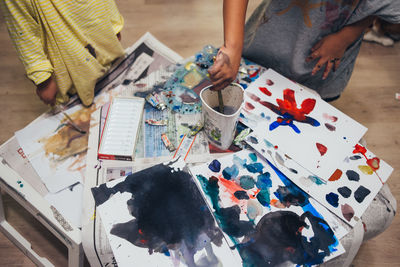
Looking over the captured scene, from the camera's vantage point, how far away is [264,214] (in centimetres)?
70

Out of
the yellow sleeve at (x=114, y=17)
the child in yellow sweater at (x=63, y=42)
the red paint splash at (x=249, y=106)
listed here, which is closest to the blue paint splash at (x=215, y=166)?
the red paint splash at (x=249, y=106)

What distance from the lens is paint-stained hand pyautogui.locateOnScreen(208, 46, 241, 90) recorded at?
707 mm

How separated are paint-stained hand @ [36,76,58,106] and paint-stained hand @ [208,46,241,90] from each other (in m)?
0.67

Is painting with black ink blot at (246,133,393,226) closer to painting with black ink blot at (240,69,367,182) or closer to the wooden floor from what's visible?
painting with black ink blot at (240,69,367,182)

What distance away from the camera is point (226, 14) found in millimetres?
760

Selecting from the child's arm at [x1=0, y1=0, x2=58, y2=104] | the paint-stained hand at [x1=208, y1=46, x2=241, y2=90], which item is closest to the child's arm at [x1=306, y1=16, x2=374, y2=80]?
the paint-stained hand at [x1=208, y1=46, x2=241, y2=90]

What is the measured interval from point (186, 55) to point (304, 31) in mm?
1020

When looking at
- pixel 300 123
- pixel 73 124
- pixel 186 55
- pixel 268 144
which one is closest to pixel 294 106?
pixel 300 123

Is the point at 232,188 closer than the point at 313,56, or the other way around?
the point at 232,188

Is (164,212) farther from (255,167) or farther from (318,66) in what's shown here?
(318,66)

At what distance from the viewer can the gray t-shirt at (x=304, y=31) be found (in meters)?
0.78

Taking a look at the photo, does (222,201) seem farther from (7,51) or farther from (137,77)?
(7,51)

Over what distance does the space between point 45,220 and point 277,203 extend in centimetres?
64

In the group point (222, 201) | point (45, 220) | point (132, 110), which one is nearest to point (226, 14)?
point (132, 110)
